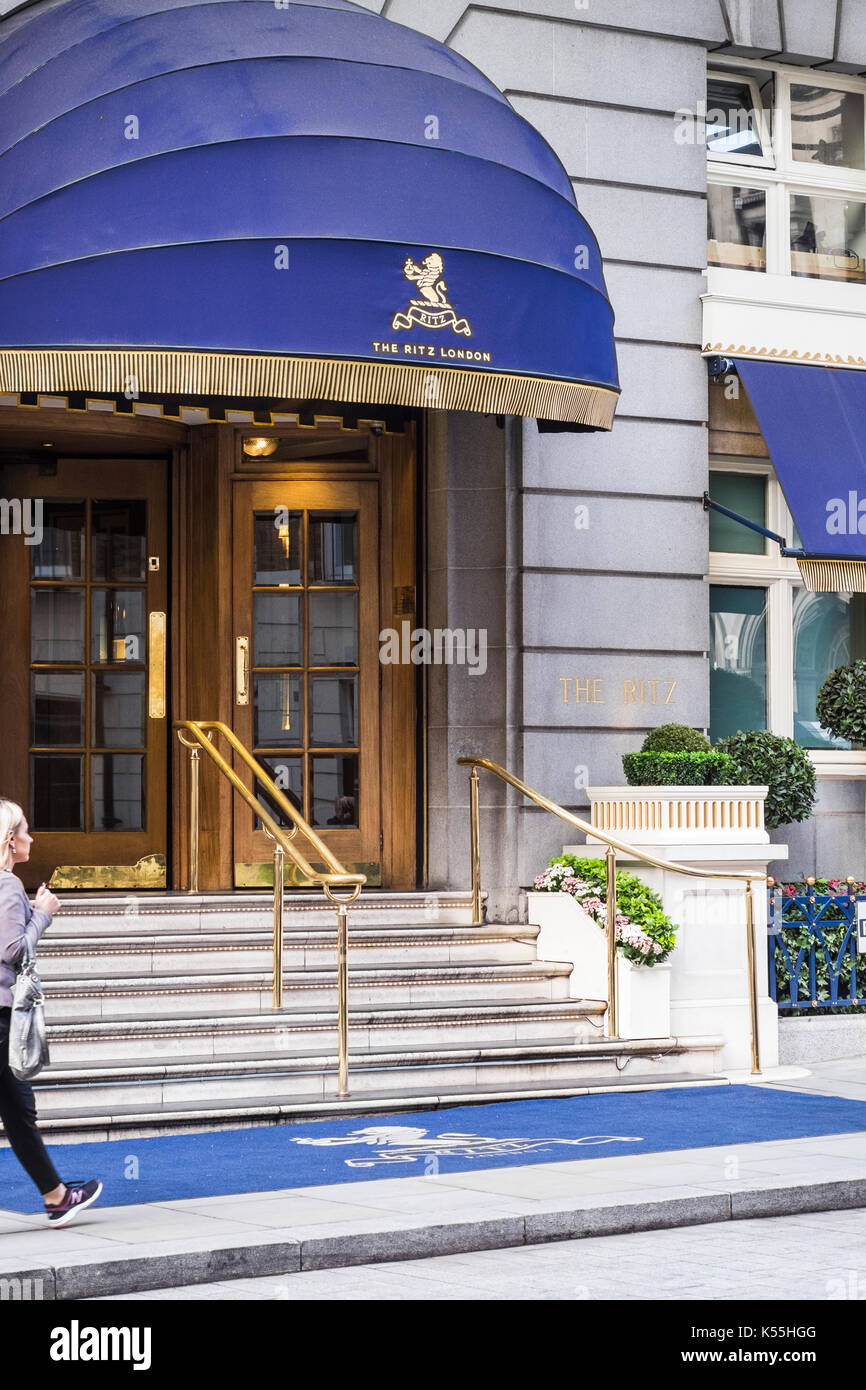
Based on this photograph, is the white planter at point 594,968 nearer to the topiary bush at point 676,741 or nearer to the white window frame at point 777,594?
the topiary bush at point 676,741

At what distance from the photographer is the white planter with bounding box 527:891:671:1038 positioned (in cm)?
1238

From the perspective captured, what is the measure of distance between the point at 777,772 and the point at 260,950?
4.03 meters

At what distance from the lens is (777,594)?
49.8 feet

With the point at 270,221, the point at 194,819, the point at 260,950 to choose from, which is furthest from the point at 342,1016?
the point at 270,221

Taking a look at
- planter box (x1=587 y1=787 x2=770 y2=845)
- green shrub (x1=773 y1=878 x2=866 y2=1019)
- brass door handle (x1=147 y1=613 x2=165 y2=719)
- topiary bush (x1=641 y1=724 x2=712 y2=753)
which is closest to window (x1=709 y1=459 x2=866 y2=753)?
topiary bush (x1=641 y1=724 x2=712 y2=753)

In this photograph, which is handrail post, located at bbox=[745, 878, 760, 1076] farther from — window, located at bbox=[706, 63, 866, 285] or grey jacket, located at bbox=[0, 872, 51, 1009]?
grey jacket, located at bbox=[0, 872, 51, 1009]

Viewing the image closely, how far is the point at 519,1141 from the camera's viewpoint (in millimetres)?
10078

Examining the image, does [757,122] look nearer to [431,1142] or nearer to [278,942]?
[278,942]

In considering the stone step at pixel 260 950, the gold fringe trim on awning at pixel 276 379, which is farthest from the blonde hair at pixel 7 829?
the stone step at pixel 260 950

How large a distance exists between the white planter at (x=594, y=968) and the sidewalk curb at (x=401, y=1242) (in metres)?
3.38

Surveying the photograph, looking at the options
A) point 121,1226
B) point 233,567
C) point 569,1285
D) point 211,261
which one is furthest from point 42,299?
point 569,1285

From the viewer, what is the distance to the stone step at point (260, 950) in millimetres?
11922

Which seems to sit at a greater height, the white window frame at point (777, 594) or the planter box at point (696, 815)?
the white window frame at point (777, 594)

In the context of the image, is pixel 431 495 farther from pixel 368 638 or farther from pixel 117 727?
pixel 117 727
